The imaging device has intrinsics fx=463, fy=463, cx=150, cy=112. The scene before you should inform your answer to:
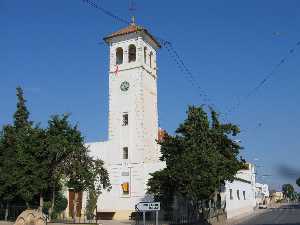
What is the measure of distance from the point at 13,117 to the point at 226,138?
60.9 ft

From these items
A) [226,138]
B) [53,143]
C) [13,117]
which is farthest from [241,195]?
[53,143]

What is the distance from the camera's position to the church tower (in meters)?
47.7

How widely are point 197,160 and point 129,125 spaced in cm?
1588

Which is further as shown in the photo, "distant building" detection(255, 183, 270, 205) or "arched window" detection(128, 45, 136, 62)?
"distant building" detection(255, 183, 270, 205)

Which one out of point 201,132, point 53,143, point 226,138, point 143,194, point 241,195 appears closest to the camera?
point 53,143

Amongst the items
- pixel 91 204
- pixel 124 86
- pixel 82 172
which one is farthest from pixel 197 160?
pixel 124 86

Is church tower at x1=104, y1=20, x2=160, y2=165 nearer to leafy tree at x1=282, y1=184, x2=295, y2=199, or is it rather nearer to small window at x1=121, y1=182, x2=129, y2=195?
small window at x1=121, y1=182, x2=129, y2=195

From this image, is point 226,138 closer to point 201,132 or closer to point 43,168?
point 201,132

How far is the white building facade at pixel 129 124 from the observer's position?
46500 mm

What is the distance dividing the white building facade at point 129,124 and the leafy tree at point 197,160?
8.74m

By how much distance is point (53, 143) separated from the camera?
1177 inches

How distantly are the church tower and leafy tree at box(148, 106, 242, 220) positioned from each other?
32.6ft

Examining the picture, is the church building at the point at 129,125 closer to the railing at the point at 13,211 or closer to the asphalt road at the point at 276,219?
the asphalt road at the point at 276,219

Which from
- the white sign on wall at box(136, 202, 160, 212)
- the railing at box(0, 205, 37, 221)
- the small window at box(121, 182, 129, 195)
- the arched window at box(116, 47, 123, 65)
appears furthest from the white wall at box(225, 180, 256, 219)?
the white sign on wall at box(136, 202, 160, 212)
